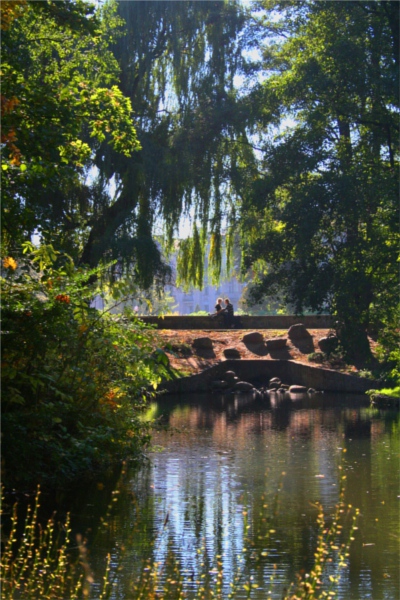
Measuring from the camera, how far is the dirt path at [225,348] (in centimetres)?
2791

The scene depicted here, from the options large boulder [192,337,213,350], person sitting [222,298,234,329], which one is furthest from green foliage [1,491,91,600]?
person sitting [222,298,234,329]

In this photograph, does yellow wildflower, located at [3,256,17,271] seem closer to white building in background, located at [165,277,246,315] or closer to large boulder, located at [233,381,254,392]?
large boulder, located at [233,381,254,392]

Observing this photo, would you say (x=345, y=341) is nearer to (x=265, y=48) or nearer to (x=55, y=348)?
(x=265, y=48)

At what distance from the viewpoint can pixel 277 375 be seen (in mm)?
28781

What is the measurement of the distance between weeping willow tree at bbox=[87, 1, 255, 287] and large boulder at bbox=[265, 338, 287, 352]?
3084mm

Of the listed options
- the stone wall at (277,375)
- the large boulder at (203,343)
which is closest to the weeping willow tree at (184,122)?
the large boulder at (203,343)

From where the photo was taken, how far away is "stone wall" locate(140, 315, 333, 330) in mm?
33531

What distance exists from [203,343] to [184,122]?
7.03 meters

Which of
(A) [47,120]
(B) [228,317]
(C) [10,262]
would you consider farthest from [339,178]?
(C) [10,262]

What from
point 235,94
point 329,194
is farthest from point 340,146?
point 235,94

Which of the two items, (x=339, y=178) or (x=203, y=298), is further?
(x=203, y=298)

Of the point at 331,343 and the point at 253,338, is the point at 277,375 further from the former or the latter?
the point at 331,343

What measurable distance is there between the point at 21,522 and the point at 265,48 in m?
25.2

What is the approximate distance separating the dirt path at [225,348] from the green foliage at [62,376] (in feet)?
51.2
